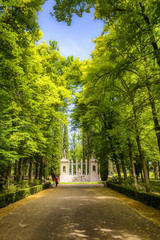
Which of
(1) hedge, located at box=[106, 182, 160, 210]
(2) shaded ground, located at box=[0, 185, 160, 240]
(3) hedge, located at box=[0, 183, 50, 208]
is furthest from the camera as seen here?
(3) hedge, located at box=[0, 183, 50, 208]

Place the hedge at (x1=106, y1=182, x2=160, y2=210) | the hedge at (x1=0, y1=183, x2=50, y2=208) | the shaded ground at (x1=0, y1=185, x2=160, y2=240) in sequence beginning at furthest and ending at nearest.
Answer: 1. the hedge at (x1=0, y1=183, x2=50, y2=208)
2. the hedge at (x1=106, y1=182, x2=160, y2=210)
3. the shaded ground at (x1=0, y1=185, x2=160, y2=240)

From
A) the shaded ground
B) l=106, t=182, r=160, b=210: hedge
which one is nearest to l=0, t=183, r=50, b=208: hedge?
the shaded ground

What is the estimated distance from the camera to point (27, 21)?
8461 mm

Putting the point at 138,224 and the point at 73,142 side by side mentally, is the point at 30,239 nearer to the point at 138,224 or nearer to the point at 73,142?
the point at 138,224

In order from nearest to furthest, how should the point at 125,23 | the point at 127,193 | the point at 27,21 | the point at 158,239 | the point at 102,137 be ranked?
the point at 158,239 → the point at 125,23 → the point at 27,21 → the point at 127,193 → the point at 102,137

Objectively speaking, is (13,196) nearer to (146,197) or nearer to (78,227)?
(78,227)

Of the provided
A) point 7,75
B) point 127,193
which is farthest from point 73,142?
point 7,75

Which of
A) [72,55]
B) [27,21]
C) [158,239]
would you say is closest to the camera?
[158,239]

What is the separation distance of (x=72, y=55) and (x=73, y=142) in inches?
1458

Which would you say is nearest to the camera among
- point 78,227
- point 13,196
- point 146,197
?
point 78,227

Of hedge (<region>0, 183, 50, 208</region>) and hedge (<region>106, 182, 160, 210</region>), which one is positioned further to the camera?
hedge (<region>0, 183, 50, 208</region>)

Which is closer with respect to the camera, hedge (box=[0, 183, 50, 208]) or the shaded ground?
the shaded ground

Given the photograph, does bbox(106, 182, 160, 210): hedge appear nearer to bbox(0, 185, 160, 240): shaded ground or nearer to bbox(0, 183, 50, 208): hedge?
bbox(0, 185, 160, 240): shaded ground

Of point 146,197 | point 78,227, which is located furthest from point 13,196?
point 146,197
